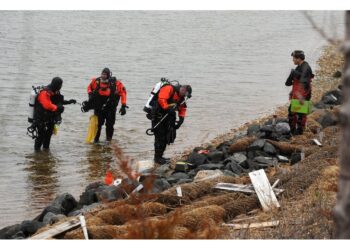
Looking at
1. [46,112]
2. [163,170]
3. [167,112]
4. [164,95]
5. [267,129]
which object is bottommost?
[163,170]

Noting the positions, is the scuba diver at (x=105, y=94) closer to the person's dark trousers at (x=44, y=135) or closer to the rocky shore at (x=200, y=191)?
the person's dark trousers at (x=44, y=135)

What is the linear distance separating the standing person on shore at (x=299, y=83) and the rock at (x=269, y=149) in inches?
34.3

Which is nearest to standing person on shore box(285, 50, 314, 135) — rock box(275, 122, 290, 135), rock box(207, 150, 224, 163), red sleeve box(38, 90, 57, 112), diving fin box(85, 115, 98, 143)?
rock box(275, 122, 290, 135)

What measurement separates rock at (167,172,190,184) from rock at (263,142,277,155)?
1462 mm

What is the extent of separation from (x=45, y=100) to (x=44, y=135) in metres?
1.02

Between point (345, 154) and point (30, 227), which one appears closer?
point (345, 154)

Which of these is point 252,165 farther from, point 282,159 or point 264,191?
point 264,191

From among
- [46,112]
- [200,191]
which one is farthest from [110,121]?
[200,191]

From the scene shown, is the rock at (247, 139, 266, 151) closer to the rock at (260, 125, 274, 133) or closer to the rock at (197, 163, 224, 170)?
the rock at (197, 163, 224, 170)

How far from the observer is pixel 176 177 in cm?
1017

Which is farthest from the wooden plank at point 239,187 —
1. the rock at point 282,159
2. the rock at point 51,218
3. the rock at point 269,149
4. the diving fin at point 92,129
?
the diving fin at point 92,129

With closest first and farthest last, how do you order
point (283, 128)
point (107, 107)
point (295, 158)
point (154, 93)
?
point (295, 158) → point (154, 93) → point (283, 128) → point (107, 107)

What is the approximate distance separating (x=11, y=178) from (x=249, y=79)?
41.3ft

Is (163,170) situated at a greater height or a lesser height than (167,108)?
lesser
